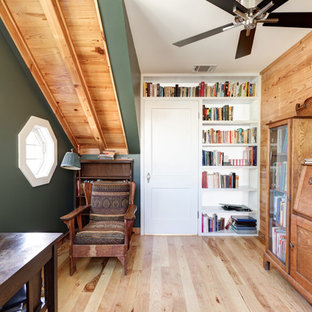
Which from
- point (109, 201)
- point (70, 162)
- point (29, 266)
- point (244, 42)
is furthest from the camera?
point (109, 201)

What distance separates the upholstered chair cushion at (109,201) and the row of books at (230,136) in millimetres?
1511

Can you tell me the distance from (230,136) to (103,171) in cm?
211

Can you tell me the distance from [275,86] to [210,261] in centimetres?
247

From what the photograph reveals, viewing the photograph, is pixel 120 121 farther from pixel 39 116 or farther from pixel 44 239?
pixel 44 239

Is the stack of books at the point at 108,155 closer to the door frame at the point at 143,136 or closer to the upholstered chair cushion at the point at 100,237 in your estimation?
the door frame at the point at 143,136

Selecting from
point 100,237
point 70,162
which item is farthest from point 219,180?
point 70,162

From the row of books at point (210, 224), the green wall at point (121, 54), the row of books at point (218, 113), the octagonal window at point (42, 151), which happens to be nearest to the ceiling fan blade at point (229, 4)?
the green wall at point (121, 54)

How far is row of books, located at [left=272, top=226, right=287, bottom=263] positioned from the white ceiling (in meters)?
2.09

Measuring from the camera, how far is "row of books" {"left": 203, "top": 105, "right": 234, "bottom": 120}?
3172mm

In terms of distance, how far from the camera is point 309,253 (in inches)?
65.4

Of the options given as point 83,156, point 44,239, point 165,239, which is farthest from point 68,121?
point 165,239

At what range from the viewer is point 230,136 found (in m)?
3.20

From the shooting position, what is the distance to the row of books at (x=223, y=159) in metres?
3.18

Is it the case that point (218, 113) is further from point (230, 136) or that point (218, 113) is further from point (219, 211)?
point (219, 211)
